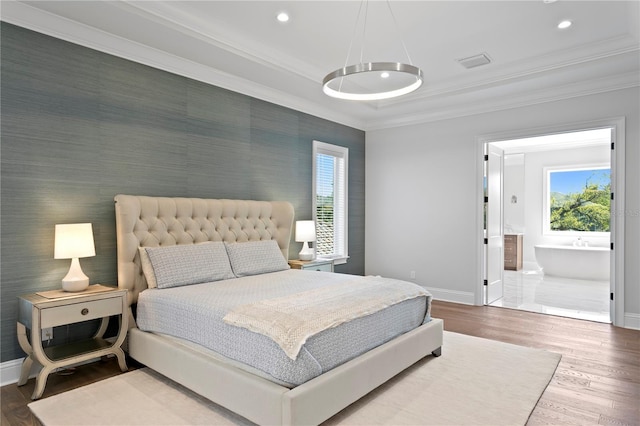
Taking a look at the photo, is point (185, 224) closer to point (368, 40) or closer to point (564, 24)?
point (368, 40)

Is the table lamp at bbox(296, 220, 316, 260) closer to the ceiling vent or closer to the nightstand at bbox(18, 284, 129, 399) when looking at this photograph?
the nightstand at bbox(18, 284, 129, 399)

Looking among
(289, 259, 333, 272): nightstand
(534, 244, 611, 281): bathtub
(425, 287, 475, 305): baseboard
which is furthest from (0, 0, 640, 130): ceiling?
(534, 244, 611, 281): bathtub

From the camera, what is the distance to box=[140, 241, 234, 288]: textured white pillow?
3.28 meters

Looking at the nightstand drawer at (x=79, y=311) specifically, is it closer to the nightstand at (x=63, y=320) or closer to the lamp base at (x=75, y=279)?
the nightstand at (x=63, y=320)

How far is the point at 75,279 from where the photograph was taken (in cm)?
294

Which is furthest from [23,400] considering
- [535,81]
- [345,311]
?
[535,81]

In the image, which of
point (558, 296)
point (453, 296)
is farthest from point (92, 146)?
point (558, 296)

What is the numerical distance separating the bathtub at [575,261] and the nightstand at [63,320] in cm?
798

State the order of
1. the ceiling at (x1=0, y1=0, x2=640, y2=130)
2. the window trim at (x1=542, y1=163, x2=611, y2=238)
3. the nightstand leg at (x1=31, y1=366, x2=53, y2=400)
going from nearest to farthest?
the nightstand leg at (x1=31, y1=366, x2=53, y2=400), the ceiling at (x1=0, y1=0, x2=640, y2=130), the window trim at (x1=542, y1=163, x2=611, y2=238)

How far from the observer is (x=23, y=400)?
2.62 metres

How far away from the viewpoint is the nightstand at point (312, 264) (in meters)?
4.76

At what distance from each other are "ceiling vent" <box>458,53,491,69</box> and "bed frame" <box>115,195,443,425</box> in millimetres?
2614

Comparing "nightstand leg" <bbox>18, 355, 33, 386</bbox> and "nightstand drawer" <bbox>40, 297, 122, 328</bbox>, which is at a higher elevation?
"nightstand drawer" <bbox>40, 297, 122, 328</bbox>

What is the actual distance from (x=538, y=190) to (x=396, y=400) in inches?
315
